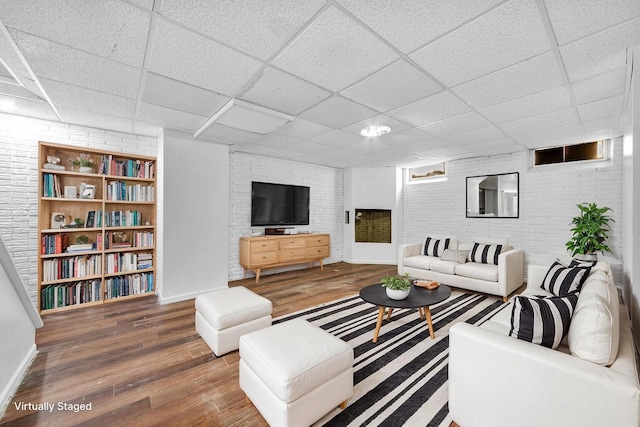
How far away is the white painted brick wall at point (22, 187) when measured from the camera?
310 centimetres

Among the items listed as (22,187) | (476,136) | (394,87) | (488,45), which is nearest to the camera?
(488,45)

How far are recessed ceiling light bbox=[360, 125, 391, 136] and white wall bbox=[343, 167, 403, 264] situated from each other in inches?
115

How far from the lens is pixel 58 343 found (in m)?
2.57

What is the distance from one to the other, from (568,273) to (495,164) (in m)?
3.14

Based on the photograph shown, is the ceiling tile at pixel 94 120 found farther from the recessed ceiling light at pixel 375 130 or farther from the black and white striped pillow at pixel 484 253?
the black and white striped pillow at pixel 484 253

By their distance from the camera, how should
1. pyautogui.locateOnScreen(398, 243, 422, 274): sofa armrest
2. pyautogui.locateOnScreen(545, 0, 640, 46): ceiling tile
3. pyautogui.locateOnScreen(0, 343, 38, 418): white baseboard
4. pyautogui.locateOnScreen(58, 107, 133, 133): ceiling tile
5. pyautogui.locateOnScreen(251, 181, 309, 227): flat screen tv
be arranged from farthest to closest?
pyautogui.locateOnScreen(251, 181, 309, 227): flat screen tv < pyautogui.locateOnScreen(398, 243, 422, 274): sofa armrest < pyautogui.locateOnScreen(58, 107, 133, 133): ceiling tile < pyautogui.locateOnScreen(0, 343, 38, 418): white baseboard < pyautogui.locateOnScreen(545, 0, 640, 46): ceiling tile

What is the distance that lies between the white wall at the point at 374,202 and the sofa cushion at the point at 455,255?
6.36 ft

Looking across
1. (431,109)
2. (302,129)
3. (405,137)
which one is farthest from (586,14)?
(302,129)

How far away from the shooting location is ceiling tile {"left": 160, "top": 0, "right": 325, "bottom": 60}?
147cm

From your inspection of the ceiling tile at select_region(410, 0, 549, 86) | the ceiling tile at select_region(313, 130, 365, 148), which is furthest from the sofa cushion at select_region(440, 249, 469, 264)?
the ceiling tile at select_region(410, 0, 549, 86)

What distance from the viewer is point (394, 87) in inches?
95.0

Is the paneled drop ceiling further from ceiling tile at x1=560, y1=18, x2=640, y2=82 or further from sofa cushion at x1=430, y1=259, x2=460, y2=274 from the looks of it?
sofa cushion at x1=430, y1=259, x2=460, y2=274

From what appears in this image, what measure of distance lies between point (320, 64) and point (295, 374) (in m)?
2.14

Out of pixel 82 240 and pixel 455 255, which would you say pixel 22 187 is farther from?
pixel 455 255
